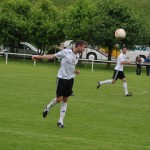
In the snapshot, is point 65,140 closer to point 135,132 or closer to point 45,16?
point 135,132

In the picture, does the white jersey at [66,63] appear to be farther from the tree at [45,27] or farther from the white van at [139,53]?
the white van at [139,53]

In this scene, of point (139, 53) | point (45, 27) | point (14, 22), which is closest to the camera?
point (45, 27)

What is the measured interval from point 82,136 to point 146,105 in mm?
7367

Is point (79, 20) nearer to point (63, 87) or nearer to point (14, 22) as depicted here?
point (14, 22)

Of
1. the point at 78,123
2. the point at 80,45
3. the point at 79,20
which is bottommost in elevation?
the point at 78,123

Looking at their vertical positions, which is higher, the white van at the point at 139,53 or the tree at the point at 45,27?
the tree at the point at 45,27

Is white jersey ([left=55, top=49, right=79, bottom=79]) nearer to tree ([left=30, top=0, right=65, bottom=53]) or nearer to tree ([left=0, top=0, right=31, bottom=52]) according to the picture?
tree ([left=30, top=0, right=65, bottom=53])

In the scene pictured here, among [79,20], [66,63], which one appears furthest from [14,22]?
[66,63]

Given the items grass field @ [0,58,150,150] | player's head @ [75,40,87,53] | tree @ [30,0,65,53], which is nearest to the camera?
grass field @ [0,58,150,150]

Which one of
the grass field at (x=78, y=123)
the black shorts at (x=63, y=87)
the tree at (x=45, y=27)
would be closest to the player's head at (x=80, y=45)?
the black shorts at (x=63, y=87)

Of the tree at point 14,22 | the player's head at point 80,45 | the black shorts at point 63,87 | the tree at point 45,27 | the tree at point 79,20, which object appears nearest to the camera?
the player's head at point 80,45

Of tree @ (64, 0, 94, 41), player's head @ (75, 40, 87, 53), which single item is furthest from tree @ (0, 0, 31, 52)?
player's head @ (75, 40, 87, 53)

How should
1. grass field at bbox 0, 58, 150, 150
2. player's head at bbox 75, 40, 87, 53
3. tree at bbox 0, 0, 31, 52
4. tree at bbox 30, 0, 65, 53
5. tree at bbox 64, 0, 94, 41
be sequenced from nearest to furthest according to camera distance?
grass field at bbox 0, 58, 150, 150
player's head at bbox 75, 40, 87, 53
tree at bbox 64, 0, 94, 41
tree at bbox 30, 0, 65, 53
tree at bbox 0, 0, 31, 52

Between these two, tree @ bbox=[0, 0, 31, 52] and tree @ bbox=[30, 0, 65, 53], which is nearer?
tree @ bbox=[30, 0, 65, 53]
